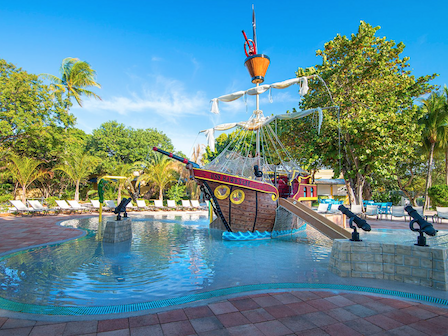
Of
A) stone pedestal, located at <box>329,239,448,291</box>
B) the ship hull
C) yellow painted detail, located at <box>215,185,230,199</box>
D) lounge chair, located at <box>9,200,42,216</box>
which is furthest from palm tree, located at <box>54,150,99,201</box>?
stone pedestal, located at <box>329,239,448,291</box>

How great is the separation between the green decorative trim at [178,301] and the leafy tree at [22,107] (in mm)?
19924

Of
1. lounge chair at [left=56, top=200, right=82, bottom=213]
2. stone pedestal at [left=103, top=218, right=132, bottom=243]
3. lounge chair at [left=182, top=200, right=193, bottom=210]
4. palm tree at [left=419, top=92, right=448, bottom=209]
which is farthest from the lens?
lounge chair at [left=182, top=200, right=193, bottom=210]

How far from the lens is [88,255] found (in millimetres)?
7551

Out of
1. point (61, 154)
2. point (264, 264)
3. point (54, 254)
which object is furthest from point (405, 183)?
point (61, 154)

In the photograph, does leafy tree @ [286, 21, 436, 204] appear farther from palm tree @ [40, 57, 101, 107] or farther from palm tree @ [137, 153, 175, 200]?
palm tree @ [40, 57, 101, 107]

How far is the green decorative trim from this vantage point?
3918mm

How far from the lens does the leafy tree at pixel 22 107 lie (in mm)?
18953

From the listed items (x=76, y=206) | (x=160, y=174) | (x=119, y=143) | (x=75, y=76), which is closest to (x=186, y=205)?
(x=160, y=174)

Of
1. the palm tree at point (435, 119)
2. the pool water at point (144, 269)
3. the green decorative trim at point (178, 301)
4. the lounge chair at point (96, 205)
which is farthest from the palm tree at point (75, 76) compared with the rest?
the palm tree at point (435, 119)

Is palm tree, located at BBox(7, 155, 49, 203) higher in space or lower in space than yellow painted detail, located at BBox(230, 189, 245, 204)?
higher

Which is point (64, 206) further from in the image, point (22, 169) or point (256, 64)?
point (256, 64)

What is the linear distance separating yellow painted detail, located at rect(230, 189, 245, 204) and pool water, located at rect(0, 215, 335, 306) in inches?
65.0

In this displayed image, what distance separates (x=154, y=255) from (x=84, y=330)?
4.48 m

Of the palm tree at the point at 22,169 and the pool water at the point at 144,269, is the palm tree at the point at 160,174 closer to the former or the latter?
the palm tree at the point at 22,169
